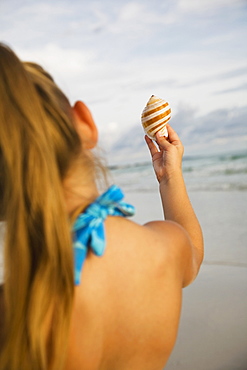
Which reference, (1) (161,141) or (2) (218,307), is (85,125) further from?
(2) (218,307)

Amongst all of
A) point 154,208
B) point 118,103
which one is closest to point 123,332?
point 154,208

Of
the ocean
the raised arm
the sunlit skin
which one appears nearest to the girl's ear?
the sunlit skin

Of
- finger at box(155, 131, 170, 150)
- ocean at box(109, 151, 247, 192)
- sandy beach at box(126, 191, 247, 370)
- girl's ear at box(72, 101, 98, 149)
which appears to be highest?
girl's ear at box(72, 101, 98, 149)

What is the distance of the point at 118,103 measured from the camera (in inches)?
504

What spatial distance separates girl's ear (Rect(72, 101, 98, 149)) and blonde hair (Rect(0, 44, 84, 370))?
0.12 m

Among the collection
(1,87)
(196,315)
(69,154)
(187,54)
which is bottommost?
(187,54)

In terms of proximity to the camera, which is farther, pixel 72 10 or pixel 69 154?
pixel 72 10

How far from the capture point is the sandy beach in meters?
3.03

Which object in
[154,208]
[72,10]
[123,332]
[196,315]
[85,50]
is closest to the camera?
[123,332]

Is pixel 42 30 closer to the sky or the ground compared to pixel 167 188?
closer to the ground

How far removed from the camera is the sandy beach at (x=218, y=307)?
303 centimetres

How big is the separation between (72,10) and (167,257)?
12.2 meters

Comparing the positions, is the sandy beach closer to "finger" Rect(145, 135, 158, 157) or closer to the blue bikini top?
"finger" Rect(145, 135, 158, 157)

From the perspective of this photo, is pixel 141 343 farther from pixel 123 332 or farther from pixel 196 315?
pixel 196 315
